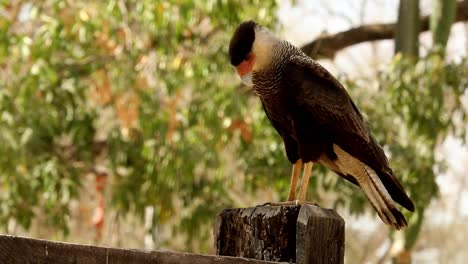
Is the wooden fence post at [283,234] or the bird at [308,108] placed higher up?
the bird at [308,108]

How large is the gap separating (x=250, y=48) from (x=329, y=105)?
1.01ft

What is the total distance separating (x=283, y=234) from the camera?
72.3 inches

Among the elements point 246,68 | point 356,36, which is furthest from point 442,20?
point 246,68

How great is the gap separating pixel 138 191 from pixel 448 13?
2.44 m

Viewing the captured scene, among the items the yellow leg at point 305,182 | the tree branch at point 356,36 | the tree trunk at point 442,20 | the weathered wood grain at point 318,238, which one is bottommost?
the weathered wood grain at point 318,238

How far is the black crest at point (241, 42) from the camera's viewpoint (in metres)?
2.67

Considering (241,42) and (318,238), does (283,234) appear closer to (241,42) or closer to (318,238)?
(318,238)

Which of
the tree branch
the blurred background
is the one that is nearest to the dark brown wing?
the blurred background

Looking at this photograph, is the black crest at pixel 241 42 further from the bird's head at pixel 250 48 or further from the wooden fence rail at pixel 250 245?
the wooden fence rail at pixel 250 245

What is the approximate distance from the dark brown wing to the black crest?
178 mm

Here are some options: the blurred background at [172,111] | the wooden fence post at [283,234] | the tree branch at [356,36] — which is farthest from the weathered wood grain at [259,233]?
the tree branch at [356,36]

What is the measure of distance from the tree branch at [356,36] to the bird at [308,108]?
442 centimetres

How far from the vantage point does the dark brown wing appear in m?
2.79

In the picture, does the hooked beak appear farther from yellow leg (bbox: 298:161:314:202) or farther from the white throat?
yellow leg (bbox: 298:161:314:202)
